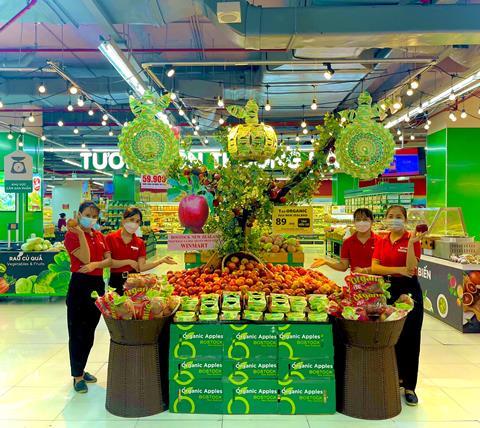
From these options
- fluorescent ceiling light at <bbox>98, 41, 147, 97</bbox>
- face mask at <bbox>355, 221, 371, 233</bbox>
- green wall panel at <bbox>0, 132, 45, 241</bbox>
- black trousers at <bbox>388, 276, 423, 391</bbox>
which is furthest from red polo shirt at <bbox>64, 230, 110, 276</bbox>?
green wall panel at <bbox>0, 132, 45, 241</bbox>

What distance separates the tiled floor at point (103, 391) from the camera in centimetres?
308

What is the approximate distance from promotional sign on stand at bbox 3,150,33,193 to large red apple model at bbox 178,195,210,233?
25.7 ft

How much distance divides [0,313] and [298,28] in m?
5.89

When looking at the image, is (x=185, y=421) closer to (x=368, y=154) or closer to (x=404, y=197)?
(x=368, y=154)

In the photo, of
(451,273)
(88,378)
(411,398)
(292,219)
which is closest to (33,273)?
(88,378)

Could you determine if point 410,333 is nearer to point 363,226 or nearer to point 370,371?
point 370,371

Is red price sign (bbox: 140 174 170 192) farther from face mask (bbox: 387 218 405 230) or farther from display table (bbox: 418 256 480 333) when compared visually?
face mask (bbox: 387 218 405 230)

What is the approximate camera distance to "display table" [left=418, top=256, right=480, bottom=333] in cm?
542

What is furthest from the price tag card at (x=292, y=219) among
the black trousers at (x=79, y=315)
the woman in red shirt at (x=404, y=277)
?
the black trousers at (x=79, y=315)

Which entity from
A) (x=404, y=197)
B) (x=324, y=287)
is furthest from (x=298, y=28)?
(x=404, y=197)

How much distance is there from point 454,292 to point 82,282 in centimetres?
466

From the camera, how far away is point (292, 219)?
403 cm

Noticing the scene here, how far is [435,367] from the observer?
171 inches

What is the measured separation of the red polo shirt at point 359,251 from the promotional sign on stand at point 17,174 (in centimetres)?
897
